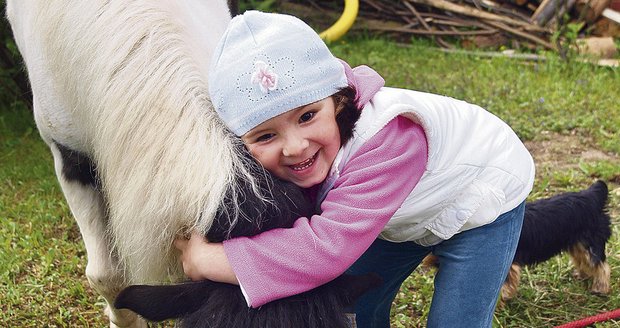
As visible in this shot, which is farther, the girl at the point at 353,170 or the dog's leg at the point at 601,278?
the dog's leg at the point at 601,278

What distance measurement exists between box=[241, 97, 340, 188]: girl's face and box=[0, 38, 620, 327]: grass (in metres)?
1.21

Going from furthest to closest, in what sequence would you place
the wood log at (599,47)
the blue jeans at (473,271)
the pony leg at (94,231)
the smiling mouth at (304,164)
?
the wood log at (599,47), the pony leg at (94,231), the blue jeans at (473,271), the smiling mouth at (304,164)

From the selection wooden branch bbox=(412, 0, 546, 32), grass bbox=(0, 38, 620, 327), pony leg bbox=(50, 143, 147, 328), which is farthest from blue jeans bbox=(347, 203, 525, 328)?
wooden branch bbox=(412, 0, 546, 32)

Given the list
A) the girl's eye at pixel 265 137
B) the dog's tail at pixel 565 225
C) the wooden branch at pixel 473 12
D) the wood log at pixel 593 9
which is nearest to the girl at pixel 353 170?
the girl's eye at pixel 265 137

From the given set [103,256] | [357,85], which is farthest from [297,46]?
[103,256]

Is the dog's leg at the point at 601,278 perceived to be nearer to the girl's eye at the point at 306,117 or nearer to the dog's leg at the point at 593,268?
the dog's leg at the point at 593,268

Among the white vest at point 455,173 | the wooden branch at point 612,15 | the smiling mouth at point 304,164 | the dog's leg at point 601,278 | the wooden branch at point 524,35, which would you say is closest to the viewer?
the smiling mouth at point 304,164

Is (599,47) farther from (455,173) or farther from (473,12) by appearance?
(455,173)

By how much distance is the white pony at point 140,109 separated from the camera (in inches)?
56.5

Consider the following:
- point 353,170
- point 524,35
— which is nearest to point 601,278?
point 353,170

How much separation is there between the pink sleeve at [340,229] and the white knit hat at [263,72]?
18 centimetres

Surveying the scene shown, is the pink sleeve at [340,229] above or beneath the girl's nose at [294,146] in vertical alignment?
beneath

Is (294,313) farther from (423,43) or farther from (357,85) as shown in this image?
(423,43)

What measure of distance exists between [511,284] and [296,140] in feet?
4.68
